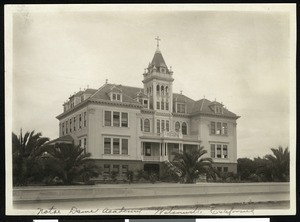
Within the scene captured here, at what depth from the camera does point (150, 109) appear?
612 cm

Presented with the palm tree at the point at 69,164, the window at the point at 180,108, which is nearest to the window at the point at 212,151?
the window at the point at 180,108

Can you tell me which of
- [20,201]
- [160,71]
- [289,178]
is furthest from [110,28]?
[289,178]

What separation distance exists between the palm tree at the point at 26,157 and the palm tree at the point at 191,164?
1.50 metres

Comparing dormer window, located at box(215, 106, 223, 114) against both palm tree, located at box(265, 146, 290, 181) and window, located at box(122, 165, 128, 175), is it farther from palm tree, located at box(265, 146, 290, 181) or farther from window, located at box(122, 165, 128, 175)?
window, located at box(122, 165, 128, 175)

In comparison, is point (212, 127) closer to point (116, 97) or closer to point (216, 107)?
point (216, 107)

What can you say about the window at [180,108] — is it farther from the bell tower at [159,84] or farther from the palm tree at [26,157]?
the palm tree at [26,157]

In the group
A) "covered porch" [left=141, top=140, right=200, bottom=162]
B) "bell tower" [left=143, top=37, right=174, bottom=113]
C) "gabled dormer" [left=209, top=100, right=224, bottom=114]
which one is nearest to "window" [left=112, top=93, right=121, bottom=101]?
"bell tower" [left=143, top=37, right=174, bottom=113]

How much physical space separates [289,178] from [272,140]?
463 mm

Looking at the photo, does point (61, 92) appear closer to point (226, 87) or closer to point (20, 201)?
point (20, 201)

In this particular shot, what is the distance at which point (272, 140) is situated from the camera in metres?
6.00

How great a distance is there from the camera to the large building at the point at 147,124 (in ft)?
19.4

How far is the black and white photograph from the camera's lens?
581 cm

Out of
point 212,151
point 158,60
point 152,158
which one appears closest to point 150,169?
A: point 152,158

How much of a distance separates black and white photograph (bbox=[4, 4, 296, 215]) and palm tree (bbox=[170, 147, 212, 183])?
1 centimetres
